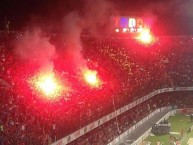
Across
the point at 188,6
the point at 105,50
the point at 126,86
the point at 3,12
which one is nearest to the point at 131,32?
the point at 105,50

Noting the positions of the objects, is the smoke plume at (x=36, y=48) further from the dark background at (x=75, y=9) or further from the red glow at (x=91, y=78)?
the red glow at (x=91, y=78)

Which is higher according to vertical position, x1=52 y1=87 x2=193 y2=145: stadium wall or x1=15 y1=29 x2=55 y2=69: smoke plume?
x1=15 y1=29 x2=55 y2=69: smoke plume

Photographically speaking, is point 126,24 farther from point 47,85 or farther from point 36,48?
point 47,85

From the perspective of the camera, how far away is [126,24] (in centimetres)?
3441

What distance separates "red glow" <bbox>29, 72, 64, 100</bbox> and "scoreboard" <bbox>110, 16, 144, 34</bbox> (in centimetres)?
1159

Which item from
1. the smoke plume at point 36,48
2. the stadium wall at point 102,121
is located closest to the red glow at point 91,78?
the stadium wall at point 102,121

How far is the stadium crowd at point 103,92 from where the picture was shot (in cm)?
1844

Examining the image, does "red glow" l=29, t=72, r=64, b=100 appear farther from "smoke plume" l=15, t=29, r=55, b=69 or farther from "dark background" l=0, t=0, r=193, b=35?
"dark background" l=0, t=0, r=193, b=35

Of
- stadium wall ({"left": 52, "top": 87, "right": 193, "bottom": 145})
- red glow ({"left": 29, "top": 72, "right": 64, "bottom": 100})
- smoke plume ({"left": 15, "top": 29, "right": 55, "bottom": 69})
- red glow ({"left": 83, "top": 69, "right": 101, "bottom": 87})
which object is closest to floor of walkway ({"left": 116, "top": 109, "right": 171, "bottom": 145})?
stadium wall ({"left": 52, "top": 87, "right": 193, "bottom": 145})

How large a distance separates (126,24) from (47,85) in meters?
14.8

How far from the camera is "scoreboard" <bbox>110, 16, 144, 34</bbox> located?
33.5 m

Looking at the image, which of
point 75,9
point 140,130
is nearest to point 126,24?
point 75,9

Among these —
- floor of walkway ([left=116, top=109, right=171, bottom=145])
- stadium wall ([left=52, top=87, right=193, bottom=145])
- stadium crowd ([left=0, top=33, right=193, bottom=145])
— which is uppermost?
stadium crowd ([left=0, top=33, right=193, bottom=145])

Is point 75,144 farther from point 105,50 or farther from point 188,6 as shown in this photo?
point 188,6
